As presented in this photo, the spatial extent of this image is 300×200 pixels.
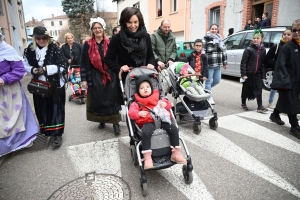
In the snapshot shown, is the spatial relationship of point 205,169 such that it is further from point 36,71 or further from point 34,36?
point 34,36

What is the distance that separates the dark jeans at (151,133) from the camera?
2654 mm

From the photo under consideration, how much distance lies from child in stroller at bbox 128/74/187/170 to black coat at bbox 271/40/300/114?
2321 millimetres

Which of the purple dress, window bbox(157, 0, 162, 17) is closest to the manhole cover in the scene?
the purple dress

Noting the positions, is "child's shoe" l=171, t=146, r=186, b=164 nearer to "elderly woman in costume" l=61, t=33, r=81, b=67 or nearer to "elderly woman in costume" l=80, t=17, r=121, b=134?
"elderly woman in costume" l=80, t=17, r=121, b=134

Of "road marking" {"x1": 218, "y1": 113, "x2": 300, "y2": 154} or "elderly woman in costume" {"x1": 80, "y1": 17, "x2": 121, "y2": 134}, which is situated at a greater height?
"elderly woman in costume" {"x1": 80, "y1": 17, "x2": 121, "y2": 134}

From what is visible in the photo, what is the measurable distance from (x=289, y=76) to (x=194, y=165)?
7.80 ft

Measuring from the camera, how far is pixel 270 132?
4246 millimetres

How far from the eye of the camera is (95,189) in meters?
2.73

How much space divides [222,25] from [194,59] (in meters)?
9.91

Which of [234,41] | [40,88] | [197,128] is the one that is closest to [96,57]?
[40,88]

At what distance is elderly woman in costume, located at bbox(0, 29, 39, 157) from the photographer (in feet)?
10.4

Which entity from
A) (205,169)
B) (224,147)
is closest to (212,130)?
(224,147)

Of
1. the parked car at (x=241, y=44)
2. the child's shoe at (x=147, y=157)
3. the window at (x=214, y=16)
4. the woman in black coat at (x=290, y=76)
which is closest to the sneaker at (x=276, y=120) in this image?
the woman in black coat at (x=290, y=76)

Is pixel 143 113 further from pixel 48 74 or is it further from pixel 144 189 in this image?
pixel 48 74
